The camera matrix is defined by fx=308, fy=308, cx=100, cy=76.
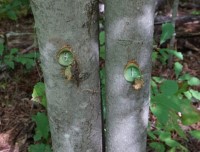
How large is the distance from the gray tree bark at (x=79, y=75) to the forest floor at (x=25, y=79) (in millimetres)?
685

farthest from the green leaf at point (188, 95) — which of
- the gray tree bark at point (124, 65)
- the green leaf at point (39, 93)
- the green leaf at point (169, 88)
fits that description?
the green leaf at point (39, 93)

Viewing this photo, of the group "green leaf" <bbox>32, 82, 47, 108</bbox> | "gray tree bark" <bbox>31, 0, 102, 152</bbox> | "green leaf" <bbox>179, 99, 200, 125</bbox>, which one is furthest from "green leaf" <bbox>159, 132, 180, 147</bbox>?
"green leaf" <bbox>32, 82, 47, 108</bbox>

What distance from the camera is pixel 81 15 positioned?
31.0 inches

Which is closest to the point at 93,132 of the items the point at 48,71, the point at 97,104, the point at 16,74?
the point at 97,104

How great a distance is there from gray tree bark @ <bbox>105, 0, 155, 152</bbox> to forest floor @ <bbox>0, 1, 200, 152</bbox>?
0.71 metres

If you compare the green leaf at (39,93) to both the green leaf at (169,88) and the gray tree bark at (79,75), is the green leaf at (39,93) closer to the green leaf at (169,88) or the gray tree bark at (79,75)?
the gray tree bark at (79,75)

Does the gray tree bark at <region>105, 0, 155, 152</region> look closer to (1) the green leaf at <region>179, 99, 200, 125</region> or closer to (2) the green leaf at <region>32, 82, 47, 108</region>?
(1) the green leaf at <region>179, 99, 200, 125</region>

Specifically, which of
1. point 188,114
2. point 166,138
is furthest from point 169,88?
point 166,138

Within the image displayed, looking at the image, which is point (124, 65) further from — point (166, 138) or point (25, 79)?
point (25, 79)

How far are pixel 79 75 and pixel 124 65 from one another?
13cm

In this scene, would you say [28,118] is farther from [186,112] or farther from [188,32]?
[188,32]

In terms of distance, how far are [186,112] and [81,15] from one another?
0.55 metres

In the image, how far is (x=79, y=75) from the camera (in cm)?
86

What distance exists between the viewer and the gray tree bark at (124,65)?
0.80 metres
